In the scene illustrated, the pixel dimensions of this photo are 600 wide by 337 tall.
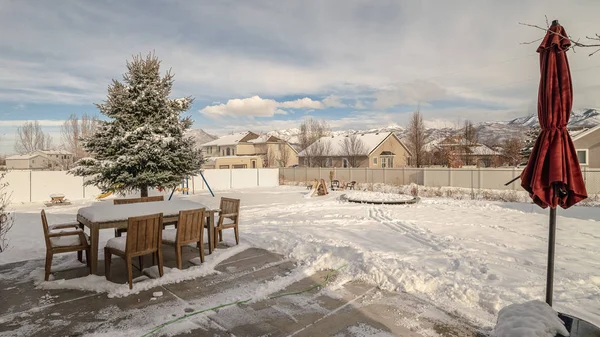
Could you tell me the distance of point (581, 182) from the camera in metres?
2.97

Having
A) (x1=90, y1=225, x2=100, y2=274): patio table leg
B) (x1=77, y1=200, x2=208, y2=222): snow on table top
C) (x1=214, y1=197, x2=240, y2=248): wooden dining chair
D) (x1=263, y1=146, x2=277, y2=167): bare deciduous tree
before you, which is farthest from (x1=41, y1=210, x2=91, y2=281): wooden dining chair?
(x1=263, y1=146, x2=277, y2=167): bare deciduous tree

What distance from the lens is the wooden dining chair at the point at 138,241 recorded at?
429 centimetres

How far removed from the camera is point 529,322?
2578 mm

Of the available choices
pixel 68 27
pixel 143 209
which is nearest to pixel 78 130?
pixel 68 27

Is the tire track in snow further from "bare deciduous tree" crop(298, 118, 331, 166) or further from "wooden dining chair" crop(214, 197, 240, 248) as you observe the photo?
"bare deciduous tree" crop(298, 118, 331, 166)

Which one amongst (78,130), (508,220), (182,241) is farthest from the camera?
(78,130)

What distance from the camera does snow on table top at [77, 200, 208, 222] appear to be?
4902mm

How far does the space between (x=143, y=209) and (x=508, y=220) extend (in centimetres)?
1051

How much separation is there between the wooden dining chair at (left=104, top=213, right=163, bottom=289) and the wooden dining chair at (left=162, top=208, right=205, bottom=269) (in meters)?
0.34

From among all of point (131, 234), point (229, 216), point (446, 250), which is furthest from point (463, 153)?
point (131, 234)

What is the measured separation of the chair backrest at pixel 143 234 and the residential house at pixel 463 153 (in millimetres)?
33997

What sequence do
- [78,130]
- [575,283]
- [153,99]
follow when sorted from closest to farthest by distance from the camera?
[575,283], [153,99], [78,130]

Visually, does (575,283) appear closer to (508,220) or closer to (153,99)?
(508,220)

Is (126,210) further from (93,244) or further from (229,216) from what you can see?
(229,216)
